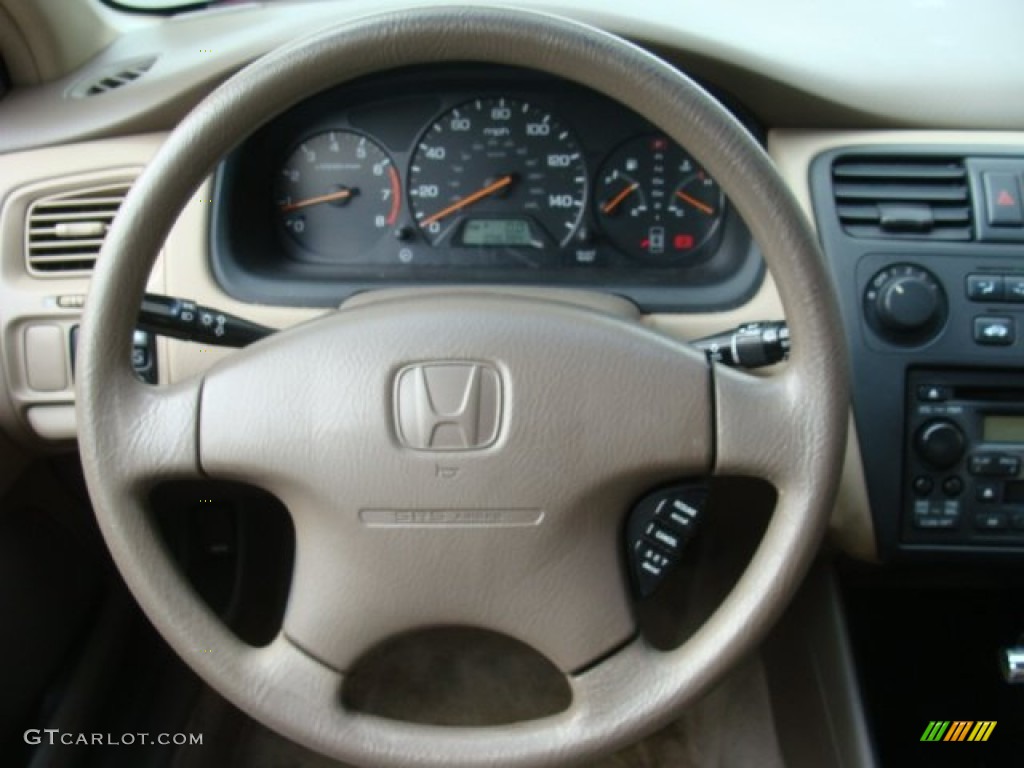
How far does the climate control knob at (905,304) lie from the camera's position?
4.02 ft

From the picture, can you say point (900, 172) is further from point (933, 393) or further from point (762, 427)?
point (762, 427)

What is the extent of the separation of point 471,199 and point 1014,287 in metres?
0.62

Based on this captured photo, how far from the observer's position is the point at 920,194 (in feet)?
4.24

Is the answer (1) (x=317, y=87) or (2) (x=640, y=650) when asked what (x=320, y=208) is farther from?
(2) (x=640, y=650)

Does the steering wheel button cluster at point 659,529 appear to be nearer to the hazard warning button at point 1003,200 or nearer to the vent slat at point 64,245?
the hazard warning button at point 1003,200

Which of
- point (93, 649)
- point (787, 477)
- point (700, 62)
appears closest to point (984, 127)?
point (700, 62)

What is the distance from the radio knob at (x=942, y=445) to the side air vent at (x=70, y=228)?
954 millimetres

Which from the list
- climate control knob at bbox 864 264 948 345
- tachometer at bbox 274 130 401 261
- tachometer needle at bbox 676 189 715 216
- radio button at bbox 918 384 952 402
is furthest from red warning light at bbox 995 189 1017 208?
tachometer at bbox 274 130 401 261

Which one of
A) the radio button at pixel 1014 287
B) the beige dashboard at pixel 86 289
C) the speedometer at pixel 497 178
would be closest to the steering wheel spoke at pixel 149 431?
the beige dashboard at pixel 86 289

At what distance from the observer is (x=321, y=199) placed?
1.43 meters

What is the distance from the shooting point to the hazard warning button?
126cm

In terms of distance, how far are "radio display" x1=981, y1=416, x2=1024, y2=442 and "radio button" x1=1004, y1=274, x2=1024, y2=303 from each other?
128 mm

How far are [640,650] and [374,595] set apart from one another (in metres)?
0.24

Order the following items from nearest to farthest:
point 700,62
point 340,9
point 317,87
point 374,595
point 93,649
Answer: point 317,87 < point 374,595 < point 700,62 < point 340,9 < point 93,649
